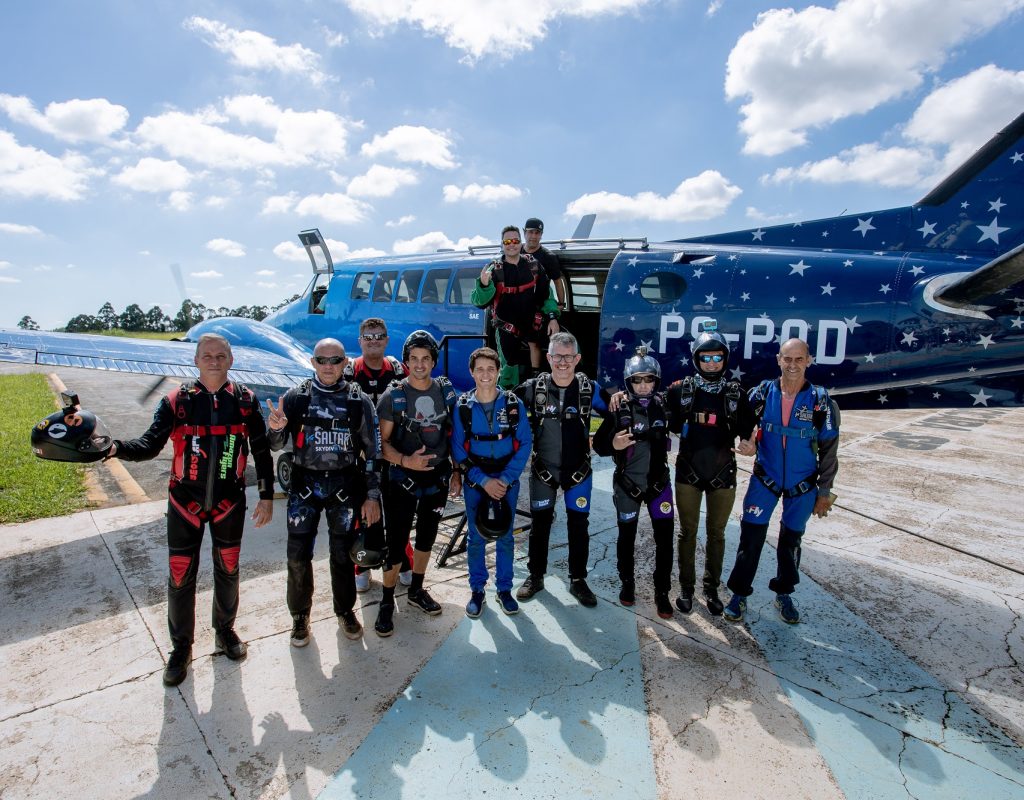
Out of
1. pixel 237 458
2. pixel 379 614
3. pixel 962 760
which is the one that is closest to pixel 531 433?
pixel 379 614

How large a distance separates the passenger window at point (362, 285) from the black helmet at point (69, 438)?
6444mm

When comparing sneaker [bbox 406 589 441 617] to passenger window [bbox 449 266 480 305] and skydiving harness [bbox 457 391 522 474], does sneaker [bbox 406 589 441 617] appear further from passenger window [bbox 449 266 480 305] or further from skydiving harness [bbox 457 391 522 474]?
passenger window [bbox 449 266 480 305]

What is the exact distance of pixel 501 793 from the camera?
2715 mm

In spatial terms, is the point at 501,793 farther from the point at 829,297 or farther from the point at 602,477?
the point at 602,477

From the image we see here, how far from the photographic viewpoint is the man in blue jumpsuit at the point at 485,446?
4211mm

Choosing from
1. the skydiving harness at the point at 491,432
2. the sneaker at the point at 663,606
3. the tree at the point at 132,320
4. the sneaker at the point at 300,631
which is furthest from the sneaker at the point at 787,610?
the tree at the point at 132,320

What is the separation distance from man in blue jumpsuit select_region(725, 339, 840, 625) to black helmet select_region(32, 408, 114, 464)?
430cm

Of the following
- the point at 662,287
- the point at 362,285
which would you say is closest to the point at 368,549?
the point at 662,287

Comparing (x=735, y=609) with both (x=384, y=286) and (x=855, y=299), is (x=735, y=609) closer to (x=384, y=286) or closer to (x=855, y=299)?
(x=855, y=299)

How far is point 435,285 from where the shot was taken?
27.4 ft

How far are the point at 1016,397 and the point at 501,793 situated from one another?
5.30 metres

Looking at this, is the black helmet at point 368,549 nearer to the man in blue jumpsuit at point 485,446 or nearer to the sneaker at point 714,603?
the man in blue jumpsuit at point 485,446

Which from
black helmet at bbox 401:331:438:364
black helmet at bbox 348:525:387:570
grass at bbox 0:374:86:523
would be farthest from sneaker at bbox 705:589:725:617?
grass at bbox 0:374:86:523

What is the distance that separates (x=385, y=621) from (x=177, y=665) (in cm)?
132
